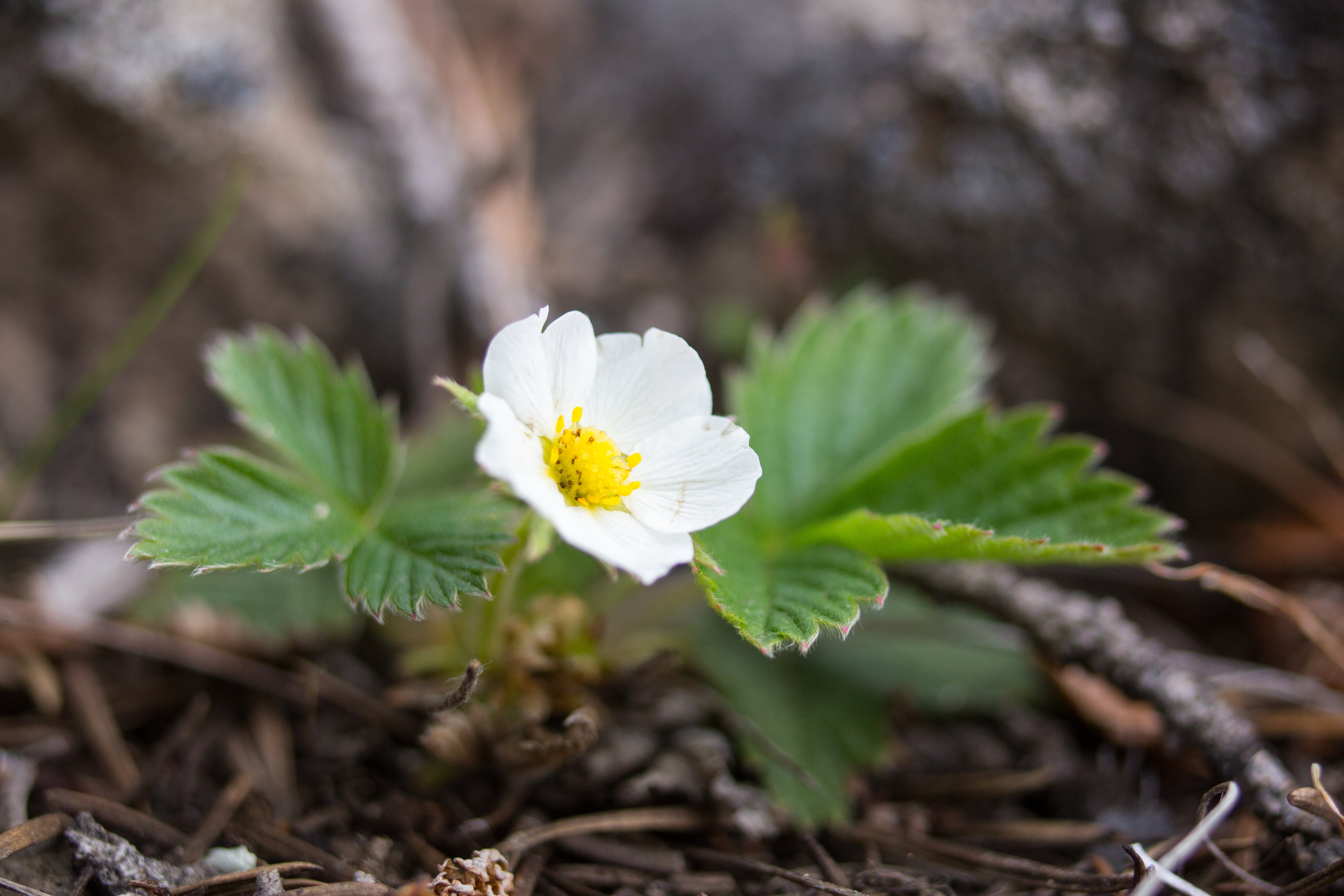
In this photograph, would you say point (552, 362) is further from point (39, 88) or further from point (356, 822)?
point (39, 88)

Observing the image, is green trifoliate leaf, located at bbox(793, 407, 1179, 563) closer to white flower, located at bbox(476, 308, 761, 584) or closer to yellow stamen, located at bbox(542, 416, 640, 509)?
white flower, located at bbox(476, 308, 761, 584)

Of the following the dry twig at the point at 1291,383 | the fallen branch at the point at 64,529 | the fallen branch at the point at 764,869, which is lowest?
the fallen branch at the point at 764,869

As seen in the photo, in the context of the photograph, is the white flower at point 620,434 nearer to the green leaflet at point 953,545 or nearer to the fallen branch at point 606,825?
the green leaflet at point 953,545

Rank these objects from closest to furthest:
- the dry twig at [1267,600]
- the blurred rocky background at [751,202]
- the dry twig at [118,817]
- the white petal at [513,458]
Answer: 1. the white petal at [513,458]
2. the dry twig at [118,817]
3. the dry twig at [1267,600]
4. the blurred rocky background at [751,202]

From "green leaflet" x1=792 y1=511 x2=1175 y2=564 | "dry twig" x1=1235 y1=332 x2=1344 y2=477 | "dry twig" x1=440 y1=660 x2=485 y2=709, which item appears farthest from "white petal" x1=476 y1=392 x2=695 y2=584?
"dry twig" x1=1235 y1=332 x2=1344 y2=477

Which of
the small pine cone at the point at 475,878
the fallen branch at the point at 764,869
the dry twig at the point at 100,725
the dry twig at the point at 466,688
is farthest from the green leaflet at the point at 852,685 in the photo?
the dry twig at the point at 100,725

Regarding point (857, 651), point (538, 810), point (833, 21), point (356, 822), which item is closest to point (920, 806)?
point (857, 651)

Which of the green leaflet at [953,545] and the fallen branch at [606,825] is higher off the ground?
the green leaflet at [953,545]
